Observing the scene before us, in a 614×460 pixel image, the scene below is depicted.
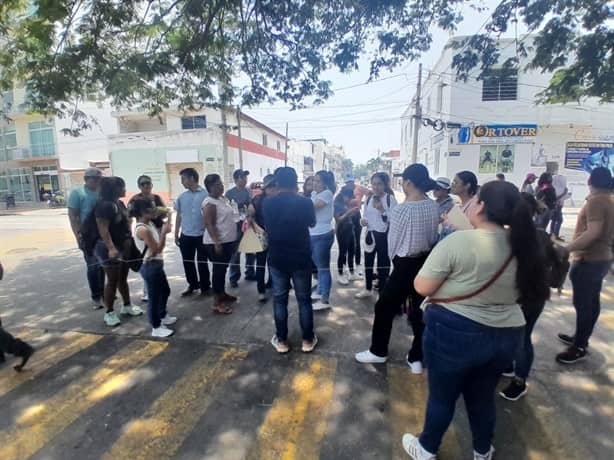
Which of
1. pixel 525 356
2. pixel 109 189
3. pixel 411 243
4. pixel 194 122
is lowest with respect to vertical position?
pixel 525 356

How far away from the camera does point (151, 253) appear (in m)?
3.68

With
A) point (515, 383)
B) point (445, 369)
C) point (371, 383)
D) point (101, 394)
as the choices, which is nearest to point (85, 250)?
point (101, 394)

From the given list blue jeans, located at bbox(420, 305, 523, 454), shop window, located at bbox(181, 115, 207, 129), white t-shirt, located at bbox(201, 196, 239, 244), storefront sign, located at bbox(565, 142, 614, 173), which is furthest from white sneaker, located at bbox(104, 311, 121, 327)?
shop window, located at bbox(181, 115, 207, 129)

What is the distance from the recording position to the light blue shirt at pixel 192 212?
4840mm

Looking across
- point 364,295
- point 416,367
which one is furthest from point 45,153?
point 416,367

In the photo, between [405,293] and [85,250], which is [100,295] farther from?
[405,293]

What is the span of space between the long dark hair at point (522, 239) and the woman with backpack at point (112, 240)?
3.76 m

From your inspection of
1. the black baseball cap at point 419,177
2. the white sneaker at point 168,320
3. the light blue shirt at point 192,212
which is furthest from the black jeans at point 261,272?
the black baseball cap at point 419,177

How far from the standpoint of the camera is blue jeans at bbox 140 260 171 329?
3.65 m

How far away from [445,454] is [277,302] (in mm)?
1816

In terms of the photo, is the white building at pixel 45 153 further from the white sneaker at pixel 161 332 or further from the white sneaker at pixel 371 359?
the white sneaker at pixel 371 359

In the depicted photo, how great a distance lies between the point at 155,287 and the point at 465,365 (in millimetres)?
3085

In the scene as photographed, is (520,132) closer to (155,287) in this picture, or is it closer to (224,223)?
(224,223)

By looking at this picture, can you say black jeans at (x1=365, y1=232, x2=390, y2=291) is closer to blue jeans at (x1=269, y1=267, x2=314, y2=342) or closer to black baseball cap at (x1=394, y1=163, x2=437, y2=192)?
blue jeans at (x1=269, y1=267, x2=314, y2=342)
